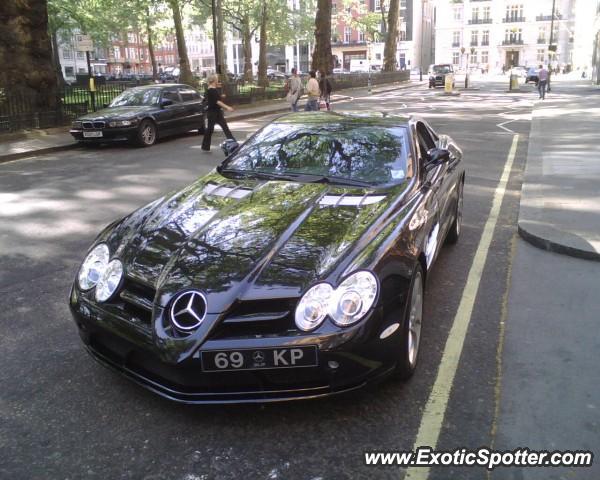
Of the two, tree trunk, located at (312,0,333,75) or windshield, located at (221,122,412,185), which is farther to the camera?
tree trunk, located at (312,0,333,75)

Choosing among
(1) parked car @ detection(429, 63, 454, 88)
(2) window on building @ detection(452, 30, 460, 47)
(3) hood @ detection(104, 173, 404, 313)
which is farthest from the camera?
(2) window on building @ detection(452, 30, 460, 47)

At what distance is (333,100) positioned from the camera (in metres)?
32.8

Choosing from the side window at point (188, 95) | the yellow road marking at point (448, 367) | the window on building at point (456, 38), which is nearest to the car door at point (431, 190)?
the yellow road marking at point (448, 367)

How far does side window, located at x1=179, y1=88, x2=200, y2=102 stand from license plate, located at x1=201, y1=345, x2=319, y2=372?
1481 centimetres

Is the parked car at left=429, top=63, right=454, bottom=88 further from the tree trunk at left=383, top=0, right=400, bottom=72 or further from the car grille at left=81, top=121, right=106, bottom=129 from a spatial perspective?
the car grille at left=81, top=121, right=106, bottom=129

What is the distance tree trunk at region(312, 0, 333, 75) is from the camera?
34806 millimetres

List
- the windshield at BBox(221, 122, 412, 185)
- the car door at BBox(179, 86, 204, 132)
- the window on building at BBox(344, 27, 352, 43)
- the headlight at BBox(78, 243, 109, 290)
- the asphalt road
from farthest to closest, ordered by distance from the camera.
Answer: the window on building at BBox(344, 27, 352, 43) < the car door at BBox(179, 86, 204, 132) < the windshield at BBox(221, 122, 412, 185) < the headlight at BBox(78, 243, 109, 290) < the asphalt road

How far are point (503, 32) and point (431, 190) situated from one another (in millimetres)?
100799

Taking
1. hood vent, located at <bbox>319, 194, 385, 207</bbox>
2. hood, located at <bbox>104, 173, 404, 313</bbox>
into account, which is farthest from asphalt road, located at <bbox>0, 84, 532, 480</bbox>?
hood vent, located at <bbox>319, 194, 385, 207</bbox>

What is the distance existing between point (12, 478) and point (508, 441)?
231 centimetres

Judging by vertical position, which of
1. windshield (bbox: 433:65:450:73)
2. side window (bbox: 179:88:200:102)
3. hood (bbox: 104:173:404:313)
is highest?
windshield (bbox: 433:65:450:73)

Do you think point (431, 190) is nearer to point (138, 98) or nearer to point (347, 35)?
point (138, 98)

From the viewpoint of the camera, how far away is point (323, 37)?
3547 centimetres

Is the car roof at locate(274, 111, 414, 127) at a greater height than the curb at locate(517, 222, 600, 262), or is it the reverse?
the car roof at locate(274, 111, 414, 127)
